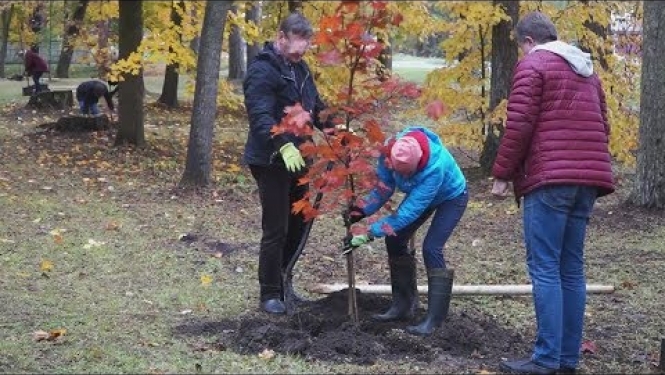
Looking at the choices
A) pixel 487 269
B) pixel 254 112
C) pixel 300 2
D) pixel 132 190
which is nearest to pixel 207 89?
pixel 132 190

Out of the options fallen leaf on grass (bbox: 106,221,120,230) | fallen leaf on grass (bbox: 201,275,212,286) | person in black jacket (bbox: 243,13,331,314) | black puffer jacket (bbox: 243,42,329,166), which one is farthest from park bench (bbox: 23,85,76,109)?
black puffer jacket (bbox: 243,42,329,166)

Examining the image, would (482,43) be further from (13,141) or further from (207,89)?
(13,141)

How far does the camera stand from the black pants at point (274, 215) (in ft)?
18.7

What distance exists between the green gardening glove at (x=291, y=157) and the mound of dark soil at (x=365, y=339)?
0.97m

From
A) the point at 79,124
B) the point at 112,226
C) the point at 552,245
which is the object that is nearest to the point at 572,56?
the point at 552,245

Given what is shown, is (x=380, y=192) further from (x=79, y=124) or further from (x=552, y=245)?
(x=79, y=124)

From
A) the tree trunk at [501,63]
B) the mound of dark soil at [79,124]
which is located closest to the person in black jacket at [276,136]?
the tree trunk at [501,63]

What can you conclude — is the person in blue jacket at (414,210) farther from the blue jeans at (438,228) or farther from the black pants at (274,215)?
the black pants at (274,215)

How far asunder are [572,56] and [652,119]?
221 inches

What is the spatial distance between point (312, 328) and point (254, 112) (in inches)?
55.1

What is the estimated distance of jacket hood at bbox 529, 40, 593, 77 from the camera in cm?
446

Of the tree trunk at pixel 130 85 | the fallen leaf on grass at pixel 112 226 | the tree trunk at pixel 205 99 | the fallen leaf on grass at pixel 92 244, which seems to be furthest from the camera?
the tree trunk at pixel 130 85

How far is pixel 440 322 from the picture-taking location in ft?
17.7

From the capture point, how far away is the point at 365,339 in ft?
16.7
